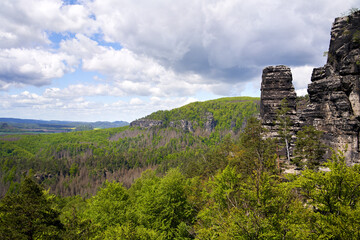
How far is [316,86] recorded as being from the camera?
3388 centimetres

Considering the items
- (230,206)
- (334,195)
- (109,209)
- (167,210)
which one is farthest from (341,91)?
(109,209)

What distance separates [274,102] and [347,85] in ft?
48.1

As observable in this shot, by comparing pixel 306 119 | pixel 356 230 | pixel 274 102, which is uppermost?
pixel 274 102

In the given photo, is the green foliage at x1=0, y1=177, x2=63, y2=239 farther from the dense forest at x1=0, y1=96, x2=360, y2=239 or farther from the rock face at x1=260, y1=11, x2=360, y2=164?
the rock face at x1=260, y1=11, x2=360, y2=164

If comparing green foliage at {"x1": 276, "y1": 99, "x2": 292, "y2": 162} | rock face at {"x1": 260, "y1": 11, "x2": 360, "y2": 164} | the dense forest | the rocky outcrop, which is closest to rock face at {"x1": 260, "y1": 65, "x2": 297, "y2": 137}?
green foliage at {"x1": 276, "y1": 99, "x2": 292, "y2": 162}

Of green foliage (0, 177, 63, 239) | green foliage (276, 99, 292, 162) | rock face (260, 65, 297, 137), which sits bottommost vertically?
green foliage (0, 177, 63, 239)

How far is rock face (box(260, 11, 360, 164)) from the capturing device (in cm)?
2836

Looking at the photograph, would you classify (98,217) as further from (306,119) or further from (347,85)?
(347,85)

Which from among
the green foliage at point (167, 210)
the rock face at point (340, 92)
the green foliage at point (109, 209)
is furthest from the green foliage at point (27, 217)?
the rock face at point (340, 92)

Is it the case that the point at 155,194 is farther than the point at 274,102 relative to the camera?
No

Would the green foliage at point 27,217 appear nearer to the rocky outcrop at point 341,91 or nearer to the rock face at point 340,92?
the rock face at point 340,92

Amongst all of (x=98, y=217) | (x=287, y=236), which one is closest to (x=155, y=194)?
(x=98, y=217)

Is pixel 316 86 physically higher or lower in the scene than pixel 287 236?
higher

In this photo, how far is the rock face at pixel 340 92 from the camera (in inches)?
1117
